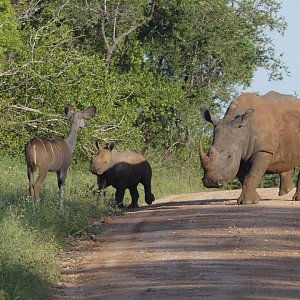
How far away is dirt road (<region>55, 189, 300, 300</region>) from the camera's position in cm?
706

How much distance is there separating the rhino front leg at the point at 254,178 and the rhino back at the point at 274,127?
0.15 m

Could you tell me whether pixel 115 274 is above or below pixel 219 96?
below

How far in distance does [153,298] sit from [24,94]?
564 inches

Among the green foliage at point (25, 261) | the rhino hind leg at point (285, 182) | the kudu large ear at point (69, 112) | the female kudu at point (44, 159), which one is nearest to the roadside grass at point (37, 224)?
the green foliage at point (25, 261)

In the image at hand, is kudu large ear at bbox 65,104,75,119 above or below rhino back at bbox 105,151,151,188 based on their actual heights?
above

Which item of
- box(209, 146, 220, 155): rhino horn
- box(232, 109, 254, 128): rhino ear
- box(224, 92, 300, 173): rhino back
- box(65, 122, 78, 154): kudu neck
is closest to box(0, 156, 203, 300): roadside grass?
box(65, 122, 78, 154): kudu neck

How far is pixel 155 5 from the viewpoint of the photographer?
30.5m

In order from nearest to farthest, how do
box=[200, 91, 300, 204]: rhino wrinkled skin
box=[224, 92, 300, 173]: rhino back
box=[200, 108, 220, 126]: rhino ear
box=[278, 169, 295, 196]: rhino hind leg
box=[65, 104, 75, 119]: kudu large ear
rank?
box=[200, 91, 300, 204]: rhino wrinkled skin < box=[224, 92, 300, 173]: rhino back < box=[200, 108, 220, 126]: rhino ear < box=[65, 104, 75, 119]: kudu large ear < box=[278, 169, 295, 196]: rhino hind leg

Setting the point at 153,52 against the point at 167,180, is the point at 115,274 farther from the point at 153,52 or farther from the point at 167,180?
the point at 153,52

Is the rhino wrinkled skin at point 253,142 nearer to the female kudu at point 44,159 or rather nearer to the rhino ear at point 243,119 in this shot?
the rhino ear at point 243,119

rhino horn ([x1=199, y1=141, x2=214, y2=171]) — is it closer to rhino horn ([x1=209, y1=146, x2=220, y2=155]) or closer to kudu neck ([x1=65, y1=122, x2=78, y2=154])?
rhino horn ([x1=209, y1=146, x2=220, y2=155])

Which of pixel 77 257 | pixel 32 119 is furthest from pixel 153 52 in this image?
pixel 77 257

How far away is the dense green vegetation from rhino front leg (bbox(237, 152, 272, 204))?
98.4 inches

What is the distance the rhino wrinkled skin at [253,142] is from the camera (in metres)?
13.9
